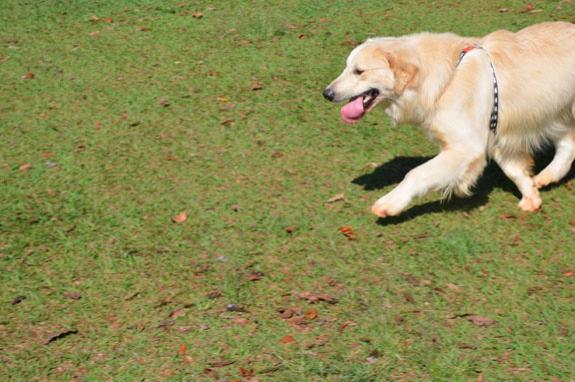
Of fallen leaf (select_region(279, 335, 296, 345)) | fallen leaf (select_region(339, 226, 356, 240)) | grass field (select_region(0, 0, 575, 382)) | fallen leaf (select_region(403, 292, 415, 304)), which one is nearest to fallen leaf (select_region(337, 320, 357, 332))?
grass field (select_region(0, 0, 575, 382))

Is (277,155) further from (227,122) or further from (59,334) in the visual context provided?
(59,334)

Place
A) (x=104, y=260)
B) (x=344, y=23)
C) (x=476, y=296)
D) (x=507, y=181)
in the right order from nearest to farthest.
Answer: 1. (x=476, y=296)
2. (x=104, y=260)
3. (x=507, y=181)
4. (x=344, y=23)

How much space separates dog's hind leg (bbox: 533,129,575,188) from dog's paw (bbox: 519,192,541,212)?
0.15 meters

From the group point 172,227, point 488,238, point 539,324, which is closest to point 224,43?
point 172,227

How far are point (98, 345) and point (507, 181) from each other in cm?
360

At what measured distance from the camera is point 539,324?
4.45m

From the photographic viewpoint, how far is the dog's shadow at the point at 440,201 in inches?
225

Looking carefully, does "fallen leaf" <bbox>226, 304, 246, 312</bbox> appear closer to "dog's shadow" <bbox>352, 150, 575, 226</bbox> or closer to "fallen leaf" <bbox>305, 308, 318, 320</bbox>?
"fallen leaf" <bbox>305, 308, 318, 320</bbox>

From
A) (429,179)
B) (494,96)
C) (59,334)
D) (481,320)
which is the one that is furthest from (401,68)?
(59,334)

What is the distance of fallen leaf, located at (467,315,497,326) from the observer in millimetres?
4473

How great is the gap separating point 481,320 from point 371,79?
1.94 metres

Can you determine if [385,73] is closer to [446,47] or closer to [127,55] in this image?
[446,47]

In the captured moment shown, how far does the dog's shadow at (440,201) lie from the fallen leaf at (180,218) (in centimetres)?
144

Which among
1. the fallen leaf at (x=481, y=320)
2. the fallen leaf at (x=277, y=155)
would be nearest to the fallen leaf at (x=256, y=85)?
the fallen leaf at (x=277, y=155)
